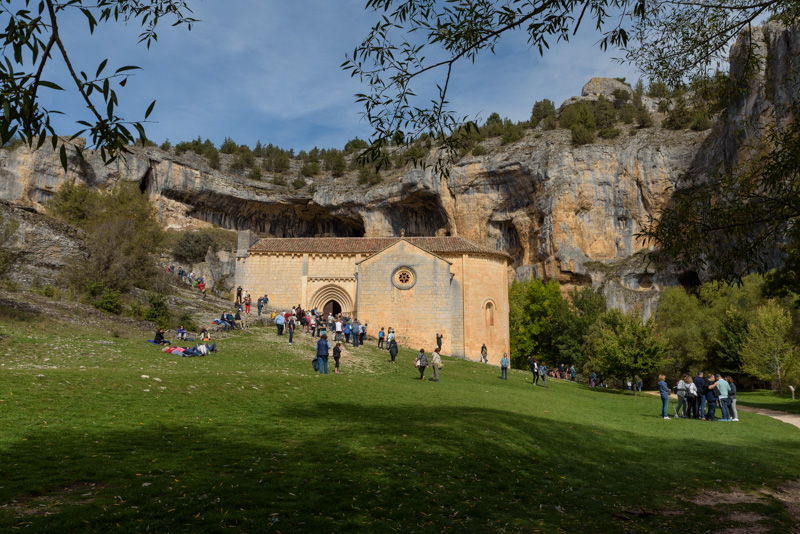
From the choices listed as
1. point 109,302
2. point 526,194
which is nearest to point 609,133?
point 526,194

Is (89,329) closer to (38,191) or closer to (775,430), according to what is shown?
(775,430)

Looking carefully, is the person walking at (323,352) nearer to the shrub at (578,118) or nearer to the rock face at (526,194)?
the rock face at (526,194)

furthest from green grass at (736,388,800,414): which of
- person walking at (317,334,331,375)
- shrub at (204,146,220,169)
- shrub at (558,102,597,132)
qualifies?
shrub at (204,146,220,169)

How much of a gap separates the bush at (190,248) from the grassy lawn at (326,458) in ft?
145

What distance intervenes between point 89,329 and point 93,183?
161 ft

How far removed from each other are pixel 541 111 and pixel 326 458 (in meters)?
74.1

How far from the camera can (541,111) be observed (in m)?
73.8

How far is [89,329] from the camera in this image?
20172 millimetres

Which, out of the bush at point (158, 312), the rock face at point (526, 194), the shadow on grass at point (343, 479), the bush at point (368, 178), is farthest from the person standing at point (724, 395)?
the bush at point (368, 178)

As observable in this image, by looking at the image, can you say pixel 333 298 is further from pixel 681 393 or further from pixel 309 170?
pixel 309 170

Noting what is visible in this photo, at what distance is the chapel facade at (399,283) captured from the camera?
38562mm

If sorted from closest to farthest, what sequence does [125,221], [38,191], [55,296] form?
[55,296], [125,221], [38,191]

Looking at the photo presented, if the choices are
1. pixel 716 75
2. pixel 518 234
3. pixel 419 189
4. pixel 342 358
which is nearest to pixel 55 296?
pixel 342 358

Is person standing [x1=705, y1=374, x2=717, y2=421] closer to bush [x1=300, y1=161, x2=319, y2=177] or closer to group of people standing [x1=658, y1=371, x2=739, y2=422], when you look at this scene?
group of people standing [x1=658, y1=371, x2=739, y2=422]
